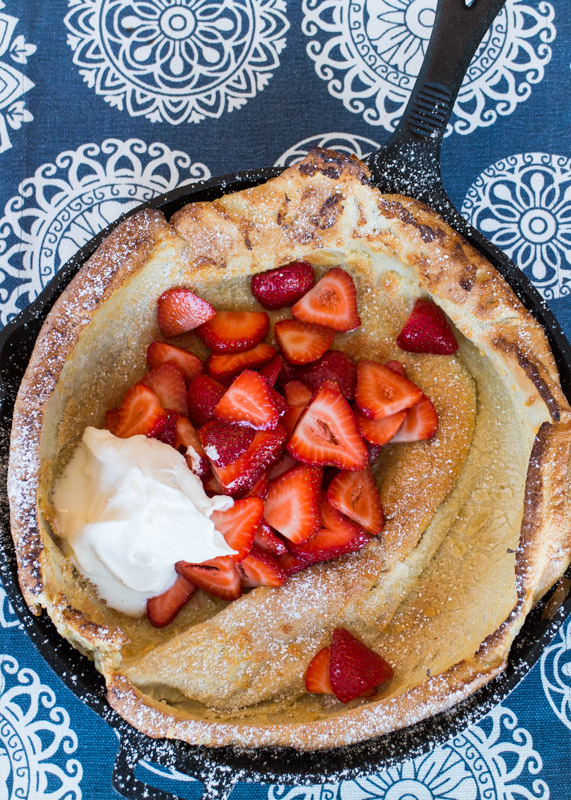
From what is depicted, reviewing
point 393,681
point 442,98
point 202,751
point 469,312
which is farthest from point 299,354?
point 202,751

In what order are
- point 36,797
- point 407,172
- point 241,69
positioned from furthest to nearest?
point 241,69 < point 36,797 < point 407,172

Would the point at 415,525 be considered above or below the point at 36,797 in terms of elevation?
above

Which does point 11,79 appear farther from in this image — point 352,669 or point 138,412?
point 352,669

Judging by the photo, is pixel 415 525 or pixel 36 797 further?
pixel 36 797

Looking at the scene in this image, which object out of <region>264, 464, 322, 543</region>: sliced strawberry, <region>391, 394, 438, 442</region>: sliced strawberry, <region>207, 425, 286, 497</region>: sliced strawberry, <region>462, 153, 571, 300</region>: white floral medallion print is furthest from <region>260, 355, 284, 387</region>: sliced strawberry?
<region>462, 153, 571, 300</region>: white floral medallion print

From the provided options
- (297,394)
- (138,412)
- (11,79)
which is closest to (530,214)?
(297,394)

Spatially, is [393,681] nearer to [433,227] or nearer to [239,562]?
[239,562]

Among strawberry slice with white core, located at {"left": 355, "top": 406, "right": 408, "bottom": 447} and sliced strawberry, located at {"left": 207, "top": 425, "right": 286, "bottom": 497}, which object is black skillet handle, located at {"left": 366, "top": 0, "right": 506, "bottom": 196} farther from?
sliced strawberry, located at {"left": 207, "top": 425, "right": 286, "bottom": 497}
